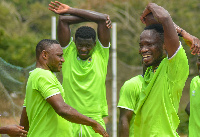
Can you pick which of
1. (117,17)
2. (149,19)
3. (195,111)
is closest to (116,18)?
(117,17)

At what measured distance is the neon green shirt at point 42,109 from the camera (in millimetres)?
4582

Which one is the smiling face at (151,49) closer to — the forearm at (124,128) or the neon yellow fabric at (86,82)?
the forearm at (124,128)

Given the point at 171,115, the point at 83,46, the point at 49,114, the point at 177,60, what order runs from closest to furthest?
the point at 177,60 → the point at 171,115 → the point at 49,114 → the point at 83,46

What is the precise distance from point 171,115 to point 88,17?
3201mm

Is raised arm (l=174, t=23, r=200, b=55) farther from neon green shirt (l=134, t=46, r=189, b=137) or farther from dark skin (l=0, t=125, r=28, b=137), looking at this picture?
dark skin (l=0, t=125, r=28, b=137)

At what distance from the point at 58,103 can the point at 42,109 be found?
0.24 metres

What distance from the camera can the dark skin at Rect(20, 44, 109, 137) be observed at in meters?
4.47

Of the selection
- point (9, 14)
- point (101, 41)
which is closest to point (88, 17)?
point (101, 41)

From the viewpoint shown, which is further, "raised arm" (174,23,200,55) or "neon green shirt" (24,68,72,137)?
"neon green shirt" (24,68,72,137)

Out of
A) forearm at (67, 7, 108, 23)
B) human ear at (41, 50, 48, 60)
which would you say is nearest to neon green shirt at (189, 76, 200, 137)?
forearm at (67, 7, 108, 23)

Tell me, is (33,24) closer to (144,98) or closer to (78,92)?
(78,92)

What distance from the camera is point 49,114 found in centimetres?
463

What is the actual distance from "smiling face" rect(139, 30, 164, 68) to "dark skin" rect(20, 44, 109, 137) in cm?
80

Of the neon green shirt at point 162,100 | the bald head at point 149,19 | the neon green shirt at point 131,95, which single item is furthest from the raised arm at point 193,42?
the neon green shirt at point 131,95
